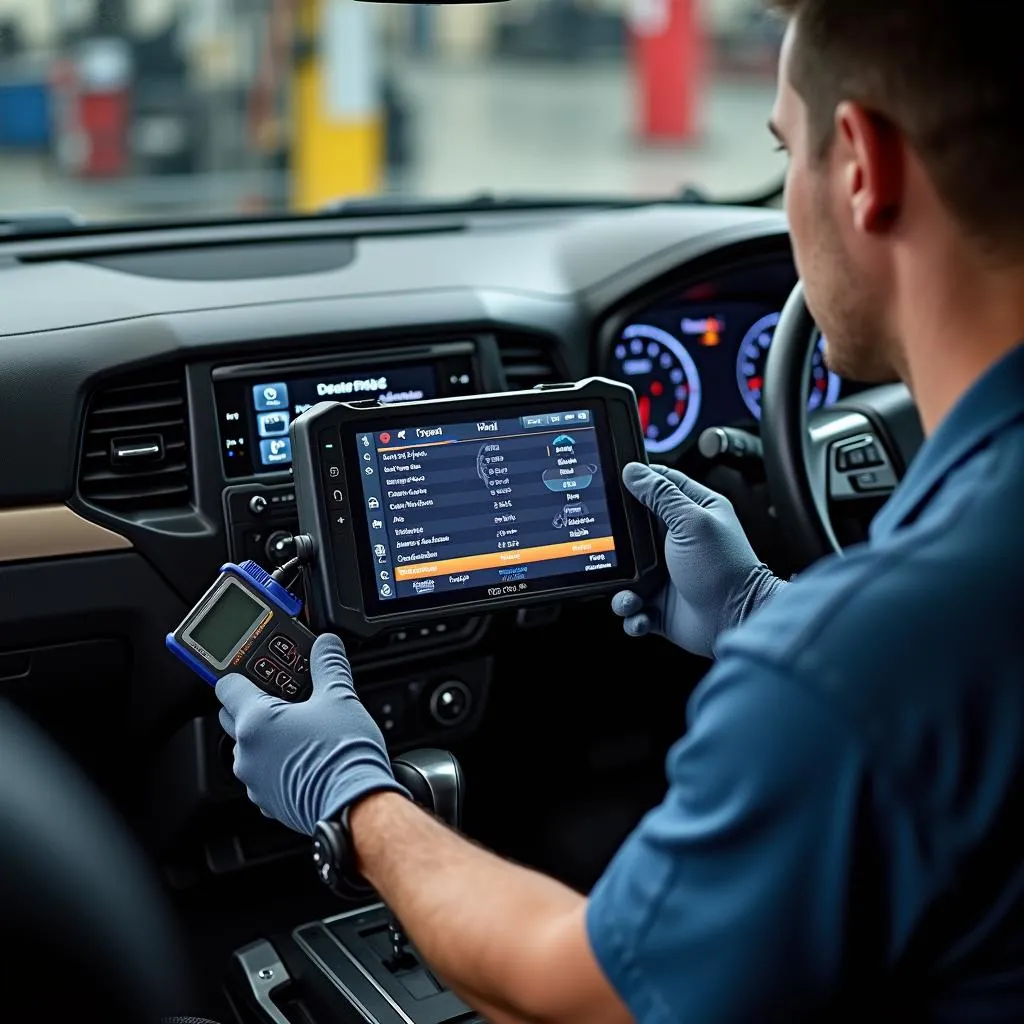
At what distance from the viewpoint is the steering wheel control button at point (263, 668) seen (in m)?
1.69

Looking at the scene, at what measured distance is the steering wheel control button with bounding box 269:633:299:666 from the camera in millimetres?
1711

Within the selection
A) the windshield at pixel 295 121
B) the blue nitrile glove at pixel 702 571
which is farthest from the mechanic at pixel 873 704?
the windshield at pixel 295 121

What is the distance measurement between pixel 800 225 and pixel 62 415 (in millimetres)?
1221

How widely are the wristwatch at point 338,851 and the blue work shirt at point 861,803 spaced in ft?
1.33

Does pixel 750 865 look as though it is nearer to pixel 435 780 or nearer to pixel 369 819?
pixel 369 819

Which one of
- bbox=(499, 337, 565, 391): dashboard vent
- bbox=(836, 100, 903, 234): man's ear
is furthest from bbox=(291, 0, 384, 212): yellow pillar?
bbox=(836, 100, 903, 234): man's ear

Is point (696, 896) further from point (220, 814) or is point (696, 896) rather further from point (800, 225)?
point (220, 814)

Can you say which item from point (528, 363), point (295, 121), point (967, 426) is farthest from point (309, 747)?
point (295, 121)

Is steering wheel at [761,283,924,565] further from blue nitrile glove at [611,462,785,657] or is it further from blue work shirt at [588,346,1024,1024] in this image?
blue work shirt at [588,346,1024,1024]


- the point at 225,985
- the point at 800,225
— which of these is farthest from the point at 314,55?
the point at 800,225

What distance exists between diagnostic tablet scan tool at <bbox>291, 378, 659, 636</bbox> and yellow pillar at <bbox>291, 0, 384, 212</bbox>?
253 inches

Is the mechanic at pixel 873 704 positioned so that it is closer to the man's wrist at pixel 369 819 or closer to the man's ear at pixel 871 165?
the man's ear at pixel 871 165

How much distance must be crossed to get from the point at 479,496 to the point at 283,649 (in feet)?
1.22

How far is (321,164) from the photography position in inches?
356
